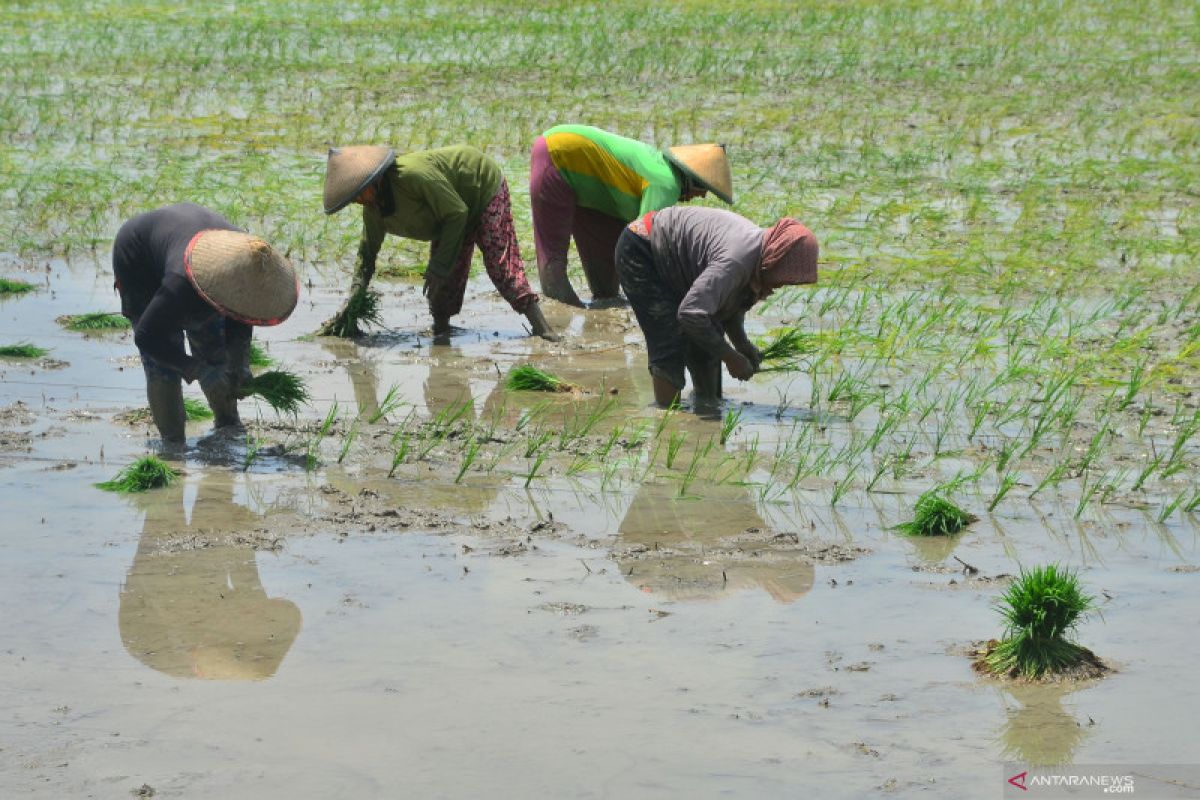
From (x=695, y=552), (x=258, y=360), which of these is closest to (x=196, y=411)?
(x=258, y=360)

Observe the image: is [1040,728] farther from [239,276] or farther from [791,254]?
[239,276]

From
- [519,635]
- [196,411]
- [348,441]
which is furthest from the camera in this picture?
[196,411]

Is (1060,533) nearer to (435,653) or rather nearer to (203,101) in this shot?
(435,653)

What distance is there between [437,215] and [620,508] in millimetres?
2589

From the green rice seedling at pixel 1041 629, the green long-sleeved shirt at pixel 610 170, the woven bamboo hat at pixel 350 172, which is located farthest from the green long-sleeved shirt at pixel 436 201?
the green rice seedling at pixel 1041 629

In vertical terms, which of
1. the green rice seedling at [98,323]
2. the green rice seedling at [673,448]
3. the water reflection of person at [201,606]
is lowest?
the green rice seedling at [98,323]

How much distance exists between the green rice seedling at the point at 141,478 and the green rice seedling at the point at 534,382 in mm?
1916

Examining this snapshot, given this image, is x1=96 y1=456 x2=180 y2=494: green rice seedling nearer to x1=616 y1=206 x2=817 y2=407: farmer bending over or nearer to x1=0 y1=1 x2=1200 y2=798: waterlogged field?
x1=0 y1=1 x2=1200 y2=798: waterlogged field

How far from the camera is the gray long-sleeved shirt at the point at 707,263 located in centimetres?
612

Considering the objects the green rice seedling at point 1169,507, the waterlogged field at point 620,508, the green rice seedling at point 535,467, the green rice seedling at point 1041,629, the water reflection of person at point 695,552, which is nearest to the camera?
the waterlogged field at point 620,508

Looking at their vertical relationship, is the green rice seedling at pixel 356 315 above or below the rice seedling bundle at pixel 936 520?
below

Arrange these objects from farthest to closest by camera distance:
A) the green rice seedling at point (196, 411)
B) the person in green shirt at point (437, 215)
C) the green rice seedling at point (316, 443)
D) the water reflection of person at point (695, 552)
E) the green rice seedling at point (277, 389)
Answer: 1. the person in green shirt at point (437, 215)
2. the green rice seedling at point (196, 411)
3. the green rice seedling at point (277, 389)
4. the green rice seedling at point (316, 443)
5. the water reflection of person at point (695, 552)

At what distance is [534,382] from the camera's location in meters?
6.91

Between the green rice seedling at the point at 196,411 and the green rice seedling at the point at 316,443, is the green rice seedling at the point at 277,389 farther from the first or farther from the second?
the green rice seedling at the point at 196,411
